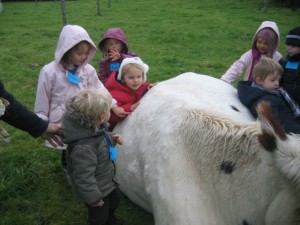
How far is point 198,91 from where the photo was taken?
11.3ft

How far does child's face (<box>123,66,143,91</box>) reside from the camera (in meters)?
3.68

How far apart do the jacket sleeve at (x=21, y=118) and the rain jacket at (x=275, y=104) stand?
6.19 feet

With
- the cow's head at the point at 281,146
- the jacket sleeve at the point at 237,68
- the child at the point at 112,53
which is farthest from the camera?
the jacket sleeve at the point at 237,68

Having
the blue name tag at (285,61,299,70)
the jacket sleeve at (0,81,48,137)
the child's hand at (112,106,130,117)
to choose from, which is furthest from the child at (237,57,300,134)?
the jacket sleeve at (0,81,48,137)

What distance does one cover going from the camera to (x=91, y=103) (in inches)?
107

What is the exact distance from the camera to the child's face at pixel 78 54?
12.3ft

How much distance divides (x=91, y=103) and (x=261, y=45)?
118 inches

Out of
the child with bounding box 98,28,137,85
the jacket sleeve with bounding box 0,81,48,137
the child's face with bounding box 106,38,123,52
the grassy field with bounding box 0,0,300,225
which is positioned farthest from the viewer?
the child's face with bounding box 106,38,123,52

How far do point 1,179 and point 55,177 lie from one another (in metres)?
0.61

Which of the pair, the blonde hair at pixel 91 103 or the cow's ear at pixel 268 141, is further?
the blonde hair at pixel 91 103

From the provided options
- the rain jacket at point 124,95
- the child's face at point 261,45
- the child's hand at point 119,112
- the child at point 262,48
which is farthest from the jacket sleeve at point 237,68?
the child's hand at point 119,112

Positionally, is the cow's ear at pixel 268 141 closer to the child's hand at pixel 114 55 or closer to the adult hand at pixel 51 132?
the adult hand at pixel 51 132

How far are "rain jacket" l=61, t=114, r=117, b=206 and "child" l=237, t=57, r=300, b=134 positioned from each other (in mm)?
1433

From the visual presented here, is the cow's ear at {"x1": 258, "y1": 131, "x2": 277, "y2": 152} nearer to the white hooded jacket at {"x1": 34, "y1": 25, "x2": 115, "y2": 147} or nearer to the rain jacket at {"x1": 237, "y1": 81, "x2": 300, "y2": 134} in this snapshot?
the rain jacket at {"x1": 237, "y1": 81, "x2": 300, "y2": 134}
